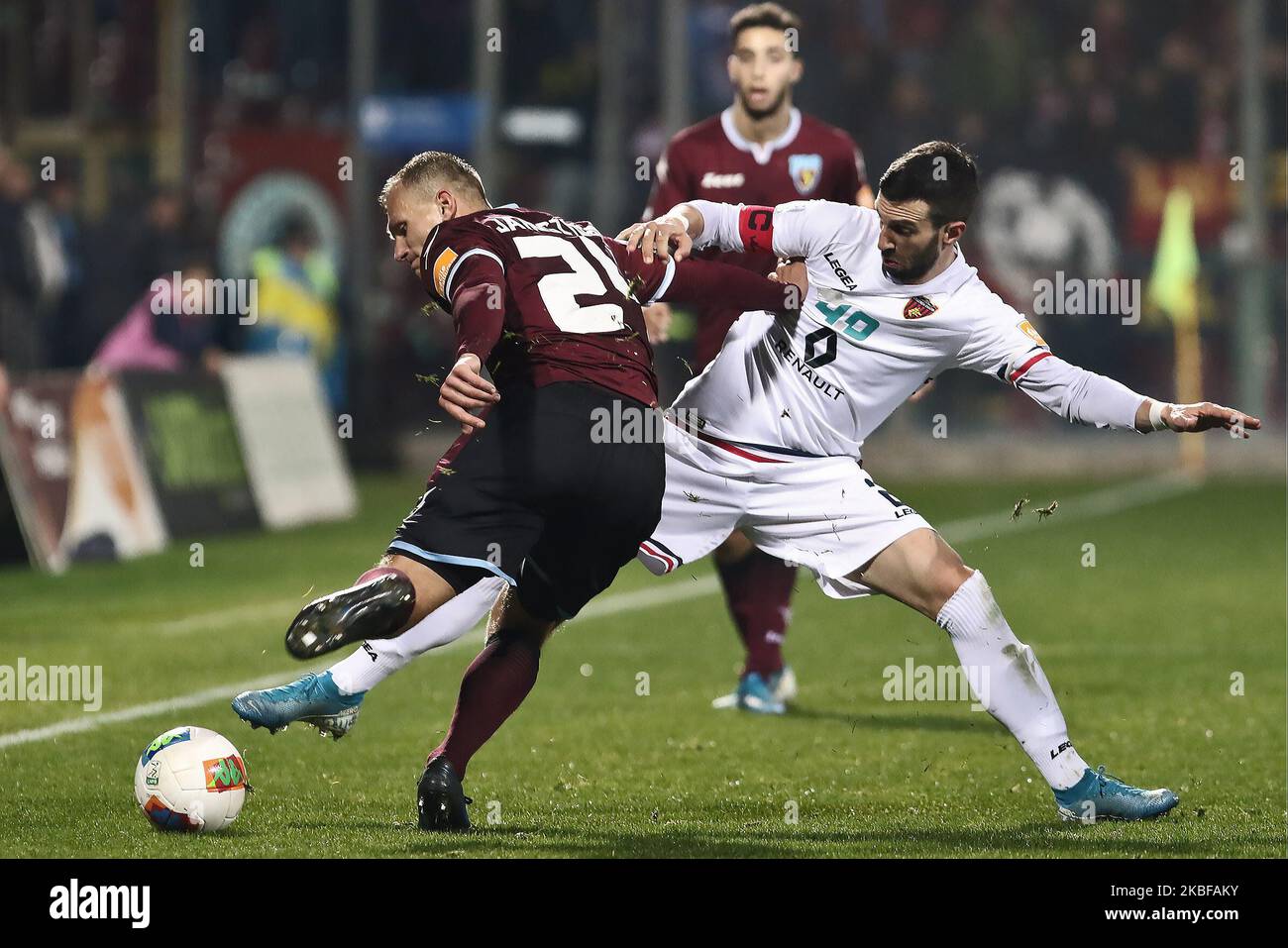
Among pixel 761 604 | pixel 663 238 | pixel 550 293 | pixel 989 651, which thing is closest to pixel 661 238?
pixel 663 238

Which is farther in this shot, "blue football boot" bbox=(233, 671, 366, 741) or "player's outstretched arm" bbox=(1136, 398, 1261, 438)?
"blue football boot" bbox=(233, 671, 366, 741)

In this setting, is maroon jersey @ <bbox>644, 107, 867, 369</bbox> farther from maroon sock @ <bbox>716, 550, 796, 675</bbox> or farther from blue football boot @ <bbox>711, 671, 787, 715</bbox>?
blue football boot @ <bbox>711, 671, 787, 715</bbox>

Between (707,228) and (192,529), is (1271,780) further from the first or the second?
(192,529)

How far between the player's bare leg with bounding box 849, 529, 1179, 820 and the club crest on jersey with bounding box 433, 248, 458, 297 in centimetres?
140

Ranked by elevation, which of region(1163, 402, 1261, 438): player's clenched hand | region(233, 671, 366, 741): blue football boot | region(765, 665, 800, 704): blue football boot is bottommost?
region(765, 665, 800, 704): blue football boot

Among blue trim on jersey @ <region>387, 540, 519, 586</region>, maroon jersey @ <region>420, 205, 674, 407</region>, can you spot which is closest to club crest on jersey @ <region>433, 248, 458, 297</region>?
maroon jersey @ <region>420, 205, 674, 407</region>

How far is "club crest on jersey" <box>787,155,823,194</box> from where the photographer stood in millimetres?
7938

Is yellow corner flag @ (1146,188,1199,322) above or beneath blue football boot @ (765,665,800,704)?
above

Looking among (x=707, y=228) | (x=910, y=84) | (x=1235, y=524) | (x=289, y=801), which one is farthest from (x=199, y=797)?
(x=910, y=84)

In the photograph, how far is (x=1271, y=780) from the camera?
6.50m

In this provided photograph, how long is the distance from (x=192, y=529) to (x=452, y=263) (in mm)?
8486

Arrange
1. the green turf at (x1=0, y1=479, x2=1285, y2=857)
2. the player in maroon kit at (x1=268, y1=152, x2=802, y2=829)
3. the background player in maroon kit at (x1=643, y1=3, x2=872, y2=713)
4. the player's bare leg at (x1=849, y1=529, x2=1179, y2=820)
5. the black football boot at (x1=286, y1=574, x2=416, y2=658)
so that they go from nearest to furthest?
the black football boot at (x1=286, y1=574, x2=416, y2=658) → the player in maroon kit at (x1=268, y1=152, x2=802, y2=829) → the green turf at (x1=0, y1=479, x2=1285, y2=857) → the player's bare leg at (x1=849, y1=529, x2=1179, y2=820) → the background player in maroon kit at (x1=643, y1=3, x2=872, y2=713)

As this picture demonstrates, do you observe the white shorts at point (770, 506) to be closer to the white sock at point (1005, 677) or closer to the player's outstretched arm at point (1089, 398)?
the white sock at point (1005, 677)

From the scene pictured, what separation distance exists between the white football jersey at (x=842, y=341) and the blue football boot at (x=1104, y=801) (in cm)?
112
